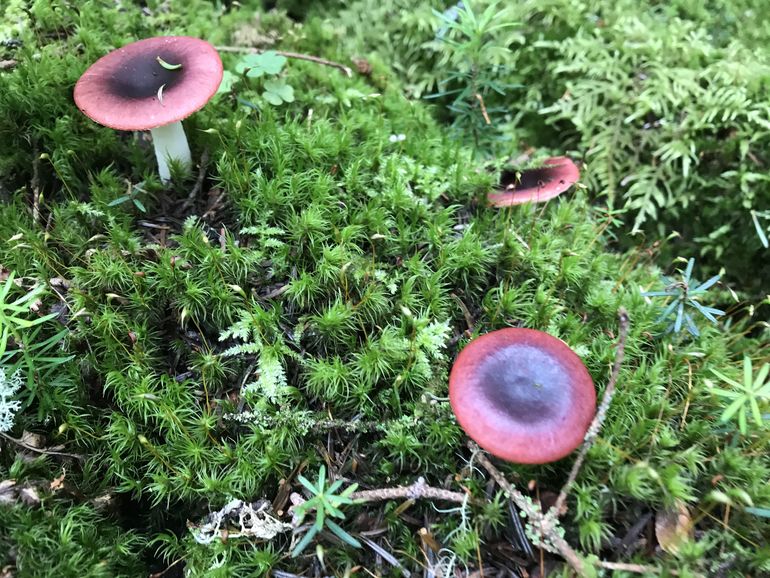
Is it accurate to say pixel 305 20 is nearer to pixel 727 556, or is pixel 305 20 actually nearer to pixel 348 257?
pixel 348 257

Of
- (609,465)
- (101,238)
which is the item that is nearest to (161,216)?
(101,238)

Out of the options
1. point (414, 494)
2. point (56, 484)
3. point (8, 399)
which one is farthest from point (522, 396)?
point (8, 399)

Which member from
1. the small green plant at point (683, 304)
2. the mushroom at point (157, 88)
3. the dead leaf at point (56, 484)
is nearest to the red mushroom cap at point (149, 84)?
the mushroom at point (157, 88)

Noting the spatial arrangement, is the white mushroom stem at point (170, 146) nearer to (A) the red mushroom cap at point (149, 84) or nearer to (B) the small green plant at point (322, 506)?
(A) the red mushroom cap at point (149, 84)

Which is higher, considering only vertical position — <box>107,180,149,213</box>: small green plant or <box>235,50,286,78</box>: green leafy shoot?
<box>235,50,286,78</box>: green leafy shoot

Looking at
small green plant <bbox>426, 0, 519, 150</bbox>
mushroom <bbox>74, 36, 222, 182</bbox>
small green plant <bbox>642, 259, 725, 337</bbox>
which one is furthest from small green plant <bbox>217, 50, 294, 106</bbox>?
small green plant <bbox>642, 259, 725, 337</bbox>

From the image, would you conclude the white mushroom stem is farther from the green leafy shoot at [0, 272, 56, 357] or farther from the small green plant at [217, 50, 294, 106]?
the green leafy shoot at [0, 272, 56, 357]

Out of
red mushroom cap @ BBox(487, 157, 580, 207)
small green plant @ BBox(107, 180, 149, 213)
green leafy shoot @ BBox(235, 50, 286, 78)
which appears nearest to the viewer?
small green plant @ BBox(107, 180, 149, 213)
